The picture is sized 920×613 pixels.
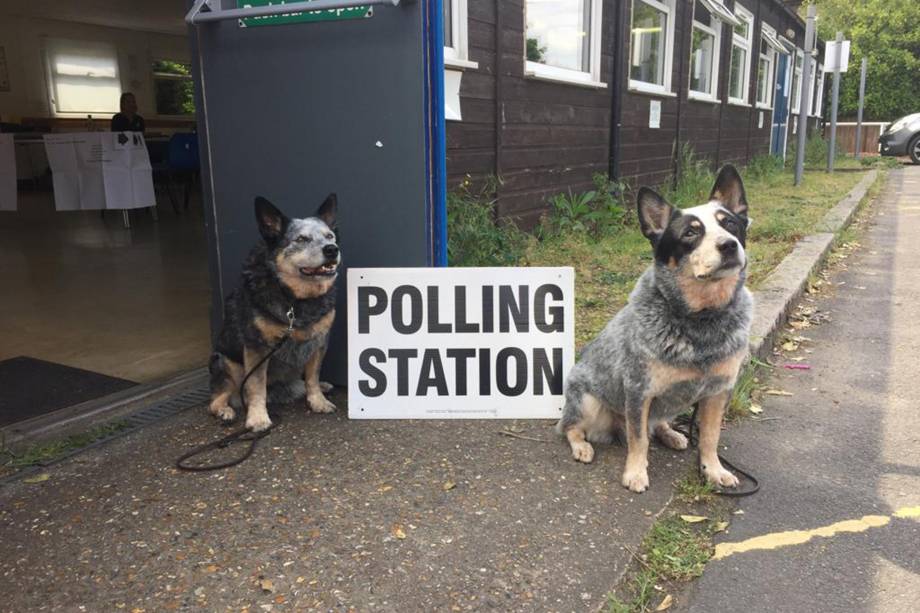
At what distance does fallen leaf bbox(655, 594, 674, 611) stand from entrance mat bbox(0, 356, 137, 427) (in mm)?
2906

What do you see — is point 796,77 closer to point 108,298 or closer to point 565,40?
point 565,40

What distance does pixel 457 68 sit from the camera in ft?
18.3

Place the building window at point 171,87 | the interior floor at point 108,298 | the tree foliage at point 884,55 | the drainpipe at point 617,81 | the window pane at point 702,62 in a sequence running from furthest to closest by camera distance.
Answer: the tree foliage at point 884,55
the building window at point 171,87
the window pane at point 702,62
the drainpipe at point 617,81
the interior floor at point 108,298

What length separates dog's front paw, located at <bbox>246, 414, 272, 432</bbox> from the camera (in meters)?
3.13

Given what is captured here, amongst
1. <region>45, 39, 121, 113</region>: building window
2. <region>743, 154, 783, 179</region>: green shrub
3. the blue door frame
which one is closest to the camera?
<region>743, 154, 783, 179</region>: green shrub

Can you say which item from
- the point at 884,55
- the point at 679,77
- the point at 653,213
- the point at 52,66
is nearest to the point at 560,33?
the point at 679,77

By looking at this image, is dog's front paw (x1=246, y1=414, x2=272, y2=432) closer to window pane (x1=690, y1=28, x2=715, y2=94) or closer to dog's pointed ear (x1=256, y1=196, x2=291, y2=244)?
dog's pointed ear (x1=256, y1=196, x2=291, y2=244)

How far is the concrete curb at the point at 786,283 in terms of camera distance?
13.8 feet

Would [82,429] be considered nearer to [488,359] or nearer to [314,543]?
[314,543]

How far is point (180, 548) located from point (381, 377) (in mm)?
1273

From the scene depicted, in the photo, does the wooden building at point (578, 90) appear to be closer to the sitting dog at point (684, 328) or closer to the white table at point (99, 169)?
the sitting dog at point (684, 328)

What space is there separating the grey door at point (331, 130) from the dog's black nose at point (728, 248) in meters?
1.44

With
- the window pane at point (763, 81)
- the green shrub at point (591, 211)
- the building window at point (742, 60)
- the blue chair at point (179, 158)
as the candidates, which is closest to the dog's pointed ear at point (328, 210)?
the green shrub at point (591, 211)

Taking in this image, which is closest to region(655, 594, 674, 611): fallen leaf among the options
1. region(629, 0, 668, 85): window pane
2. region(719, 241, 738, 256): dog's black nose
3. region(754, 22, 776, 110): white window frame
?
region(719, 241, 738, 256): dog's black nose
